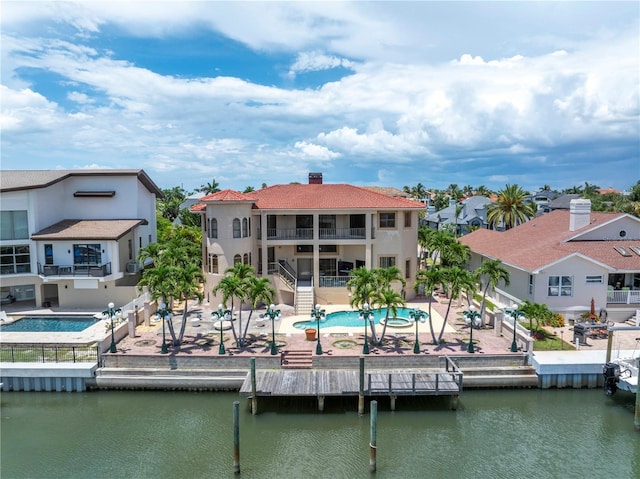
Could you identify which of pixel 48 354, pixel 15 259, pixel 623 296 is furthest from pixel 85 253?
pixel 623 296

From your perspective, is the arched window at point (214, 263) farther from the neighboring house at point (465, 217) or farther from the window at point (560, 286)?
the neighboring house at point (465, 217)

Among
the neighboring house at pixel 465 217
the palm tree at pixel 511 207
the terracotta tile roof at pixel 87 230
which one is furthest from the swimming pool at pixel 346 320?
the neighboring house at pixel 465 217

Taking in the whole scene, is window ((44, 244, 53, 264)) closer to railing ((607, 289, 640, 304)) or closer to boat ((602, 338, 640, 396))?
boat ((602, 338, 640, 396))

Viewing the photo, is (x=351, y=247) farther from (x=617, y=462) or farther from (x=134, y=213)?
(x=617, y=462)

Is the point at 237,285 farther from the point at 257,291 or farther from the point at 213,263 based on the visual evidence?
the point at 213,263

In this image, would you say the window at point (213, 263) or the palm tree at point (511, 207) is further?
the palm tree at point (511, 207)
